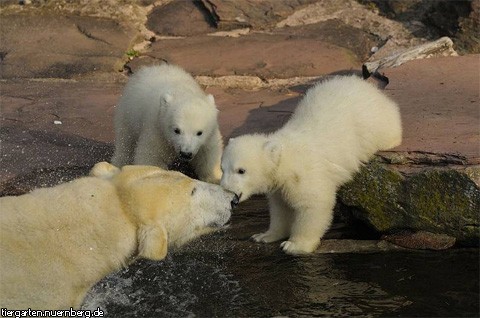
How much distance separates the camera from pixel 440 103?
627 cm

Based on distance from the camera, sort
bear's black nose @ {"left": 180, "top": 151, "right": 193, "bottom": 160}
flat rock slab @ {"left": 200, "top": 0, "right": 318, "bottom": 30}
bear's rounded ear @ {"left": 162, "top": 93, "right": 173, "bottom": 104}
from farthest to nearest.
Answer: flat rock slab @ {"left": 200, "top": 0, "right": 318, "bottom": 30}
bear's rounded ear @ {"left": 162, "top": 93, "right": 173, "bottom": 104}
bear's black nose @ {"left": 180, "top": 151, "right": 193, "bottom": 160}

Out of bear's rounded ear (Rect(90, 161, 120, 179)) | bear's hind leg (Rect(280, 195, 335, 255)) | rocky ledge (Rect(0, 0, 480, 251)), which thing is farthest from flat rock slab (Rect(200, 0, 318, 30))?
bear's rounded ear (Rect(90, 161, 120, 179))

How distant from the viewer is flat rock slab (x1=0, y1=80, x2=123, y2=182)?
21.7 ft

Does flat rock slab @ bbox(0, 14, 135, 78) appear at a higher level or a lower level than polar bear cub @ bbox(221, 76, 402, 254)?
lower

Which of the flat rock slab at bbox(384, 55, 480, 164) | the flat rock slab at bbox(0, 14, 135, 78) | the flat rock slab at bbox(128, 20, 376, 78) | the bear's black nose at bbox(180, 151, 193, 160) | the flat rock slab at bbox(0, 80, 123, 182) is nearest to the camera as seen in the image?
the flat rock slab at bbox(384, 55, 480, 164)

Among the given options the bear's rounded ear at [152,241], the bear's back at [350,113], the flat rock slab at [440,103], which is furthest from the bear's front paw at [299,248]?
the bear's rounded ear at [152,241]

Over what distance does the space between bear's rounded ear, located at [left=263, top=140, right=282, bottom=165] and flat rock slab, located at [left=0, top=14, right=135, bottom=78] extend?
13.2ft

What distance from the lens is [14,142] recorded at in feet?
22.9

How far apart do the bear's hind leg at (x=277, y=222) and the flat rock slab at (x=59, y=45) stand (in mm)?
3931

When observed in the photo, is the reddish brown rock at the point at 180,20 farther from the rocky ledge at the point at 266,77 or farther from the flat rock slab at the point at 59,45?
the flat rock slab at the point at 59,45

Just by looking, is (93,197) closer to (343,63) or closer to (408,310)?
(408,310)

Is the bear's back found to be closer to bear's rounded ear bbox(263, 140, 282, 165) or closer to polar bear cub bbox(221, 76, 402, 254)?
polar bear cub bbox(221, 76, 402, 254)

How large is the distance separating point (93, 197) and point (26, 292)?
1.71 ft

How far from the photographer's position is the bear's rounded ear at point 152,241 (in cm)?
356
